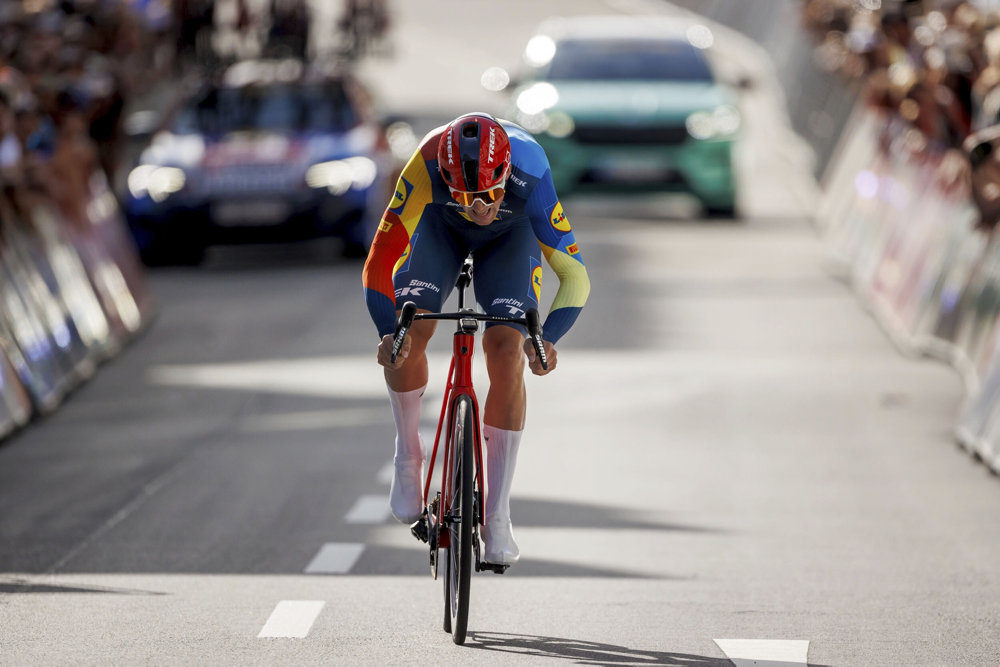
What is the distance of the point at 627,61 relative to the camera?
23562 mm

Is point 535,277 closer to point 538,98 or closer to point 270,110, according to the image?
point 270,110

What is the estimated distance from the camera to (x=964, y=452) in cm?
1121

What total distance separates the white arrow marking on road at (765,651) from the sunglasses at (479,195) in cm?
168

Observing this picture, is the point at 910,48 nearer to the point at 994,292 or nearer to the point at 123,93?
the point at 994,292

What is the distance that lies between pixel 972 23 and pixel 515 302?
26.5 feet

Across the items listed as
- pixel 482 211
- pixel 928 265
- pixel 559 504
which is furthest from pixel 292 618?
pixel 928 265

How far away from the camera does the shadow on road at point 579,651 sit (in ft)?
21.9

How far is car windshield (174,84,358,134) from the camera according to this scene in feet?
66.9

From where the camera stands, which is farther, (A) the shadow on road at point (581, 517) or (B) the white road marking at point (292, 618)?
(A) the shadow on road at point (581, 517)

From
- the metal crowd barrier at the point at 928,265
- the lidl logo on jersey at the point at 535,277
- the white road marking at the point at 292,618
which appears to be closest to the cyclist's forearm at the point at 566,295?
the lidl logo on jersey at the point at 535,277

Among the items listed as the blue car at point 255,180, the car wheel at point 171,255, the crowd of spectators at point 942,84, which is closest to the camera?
the crowd of spectators at point 942,84

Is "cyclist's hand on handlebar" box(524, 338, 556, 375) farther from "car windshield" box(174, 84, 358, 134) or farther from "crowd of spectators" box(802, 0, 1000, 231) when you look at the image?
"car windshield" box(174, 84, 358, 134)

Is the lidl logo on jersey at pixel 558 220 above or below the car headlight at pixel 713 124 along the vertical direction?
above

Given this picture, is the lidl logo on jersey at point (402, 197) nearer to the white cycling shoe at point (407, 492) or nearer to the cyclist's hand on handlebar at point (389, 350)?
the cyclist's hand on handlebar at point (389, 350)
